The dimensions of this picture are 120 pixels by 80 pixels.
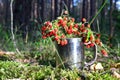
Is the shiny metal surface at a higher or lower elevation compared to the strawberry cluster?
lower

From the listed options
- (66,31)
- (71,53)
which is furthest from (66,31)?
(71,53)

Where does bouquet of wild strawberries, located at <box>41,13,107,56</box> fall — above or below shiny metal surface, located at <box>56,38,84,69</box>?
Result: above

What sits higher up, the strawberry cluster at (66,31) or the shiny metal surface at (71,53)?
the strawberry cluster at (66,31)

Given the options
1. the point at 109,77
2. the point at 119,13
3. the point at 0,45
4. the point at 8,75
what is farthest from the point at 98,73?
the point at 119,13

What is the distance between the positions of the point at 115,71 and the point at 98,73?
0.24 m

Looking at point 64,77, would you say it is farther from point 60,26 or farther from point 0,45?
point 0,45

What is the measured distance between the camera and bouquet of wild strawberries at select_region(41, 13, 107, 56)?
304 cm

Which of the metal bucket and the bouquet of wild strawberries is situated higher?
the bouquet of wild strawberries

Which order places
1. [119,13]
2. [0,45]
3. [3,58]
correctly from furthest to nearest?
1. [119,13]
2. [0,45]
3. [3,58]

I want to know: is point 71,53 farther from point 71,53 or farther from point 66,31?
point 66,31

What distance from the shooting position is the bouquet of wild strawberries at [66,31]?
119 inches

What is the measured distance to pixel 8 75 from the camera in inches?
109

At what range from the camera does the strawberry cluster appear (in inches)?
119

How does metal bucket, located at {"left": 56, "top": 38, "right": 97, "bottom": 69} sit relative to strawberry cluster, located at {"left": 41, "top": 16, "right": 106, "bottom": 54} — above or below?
below
